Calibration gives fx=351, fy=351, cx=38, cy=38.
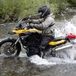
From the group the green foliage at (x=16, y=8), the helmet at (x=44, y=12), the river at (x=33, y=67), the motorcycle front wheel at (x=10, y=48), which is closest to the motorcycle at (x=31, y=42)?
the motorcycle front wheel at (x=10, y=48)

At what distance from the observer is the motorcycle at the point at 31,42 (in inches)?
425

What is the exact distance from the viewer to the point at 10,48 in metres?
11.0

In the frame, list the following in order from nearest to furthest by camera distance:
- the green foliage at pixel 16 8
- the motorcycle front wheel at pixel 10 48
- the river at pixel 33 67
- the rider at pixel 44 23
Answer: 1. the river at pixel 33 67
2. the rider at pixel 44 23
3. the motorcycle front wheel at pixel 10 48
4. the green foliage at pixel 16 8

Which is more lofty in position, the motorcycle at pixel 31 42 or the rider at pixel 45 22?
the rider at pixel 45 22

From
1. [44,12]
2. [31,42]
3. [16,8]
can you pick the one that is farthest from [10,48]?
[16,8]

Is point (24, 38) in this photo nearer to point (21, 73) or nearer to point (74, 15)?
point (21, 73)

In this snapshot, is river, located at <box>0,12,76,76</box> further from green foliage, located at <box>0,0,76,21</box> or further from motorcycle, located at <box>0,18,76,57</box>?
green foliage, located at <box>0,0,76,21</box>

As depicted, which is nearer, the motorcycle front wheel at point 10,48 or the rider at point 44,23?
the rider at point 44,23

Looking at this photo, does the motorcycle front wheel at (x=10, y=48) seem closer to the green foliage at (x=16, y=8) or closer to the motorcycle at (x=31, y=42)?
the motorcycle at (x=31, y=42)

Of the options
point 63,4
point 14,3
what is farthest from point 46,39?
point 63,4

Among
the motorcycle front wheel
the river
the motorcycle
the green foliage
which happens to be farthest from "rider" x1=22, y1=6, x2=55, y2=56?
the green foliage

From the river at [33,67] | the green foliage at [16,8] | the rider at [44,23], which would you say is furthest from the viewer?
the green foliage at [16,8]

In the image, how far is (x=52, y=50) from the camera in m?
10.9

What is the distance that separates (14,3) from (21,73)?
10566 millimetres
